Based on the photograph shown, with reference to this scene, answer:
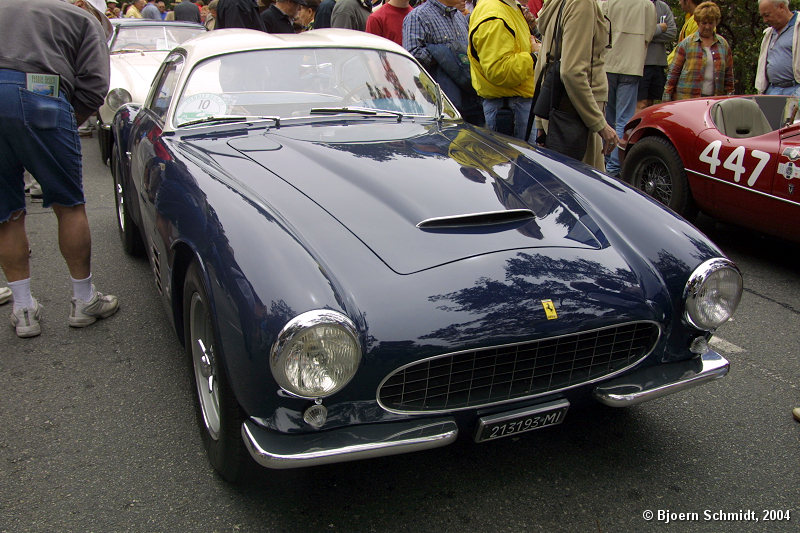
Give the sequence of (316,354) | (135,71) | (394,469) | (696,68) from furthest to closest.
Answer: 1. (135,71)
2. (696,68)
3. (394,469)
4. (316,354)

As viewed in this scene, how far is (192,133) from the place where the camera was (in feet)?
10.3

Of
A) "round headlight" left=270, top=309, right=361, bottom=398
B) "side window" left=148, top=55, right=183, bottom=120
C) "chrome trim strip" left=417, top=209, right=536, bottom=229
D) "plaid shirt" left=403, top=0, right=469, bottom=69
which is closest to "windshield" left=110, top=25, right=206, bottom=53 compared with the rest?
"plaid shirt" left=403, top=0, right=469, bottom=69

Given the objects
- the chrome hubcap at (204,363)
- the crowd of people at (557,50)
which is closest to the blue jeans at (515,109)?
the crowd of people at (557,50)

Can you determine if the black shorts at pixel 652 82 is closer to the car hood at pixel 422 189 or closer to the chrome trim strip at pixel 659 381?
the car hood at pixel 422 189

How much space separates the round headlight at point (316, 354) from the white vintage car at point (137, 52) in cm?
553

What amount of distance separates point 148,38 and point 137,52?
0.62 meters

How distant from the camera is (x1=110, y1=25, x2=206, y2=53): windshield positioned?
8.53m

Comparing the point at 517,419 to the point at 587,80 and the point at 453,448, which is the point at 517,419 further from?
the point at 587,80

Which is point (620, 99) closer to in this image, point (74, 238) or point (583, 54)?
point (583, 54)

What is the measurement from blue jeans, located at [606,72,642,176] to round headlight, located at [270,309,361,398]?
5481 mm

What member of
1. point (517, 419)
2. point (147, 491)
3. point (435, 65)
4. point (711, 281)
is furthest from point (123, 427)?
point (435, 65)

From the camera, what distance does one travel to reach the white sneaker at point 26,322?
11.1ft

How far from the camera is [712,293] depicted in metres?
2.36

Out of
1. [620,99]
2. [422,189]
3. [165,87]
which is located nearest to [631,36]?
[620,99]
